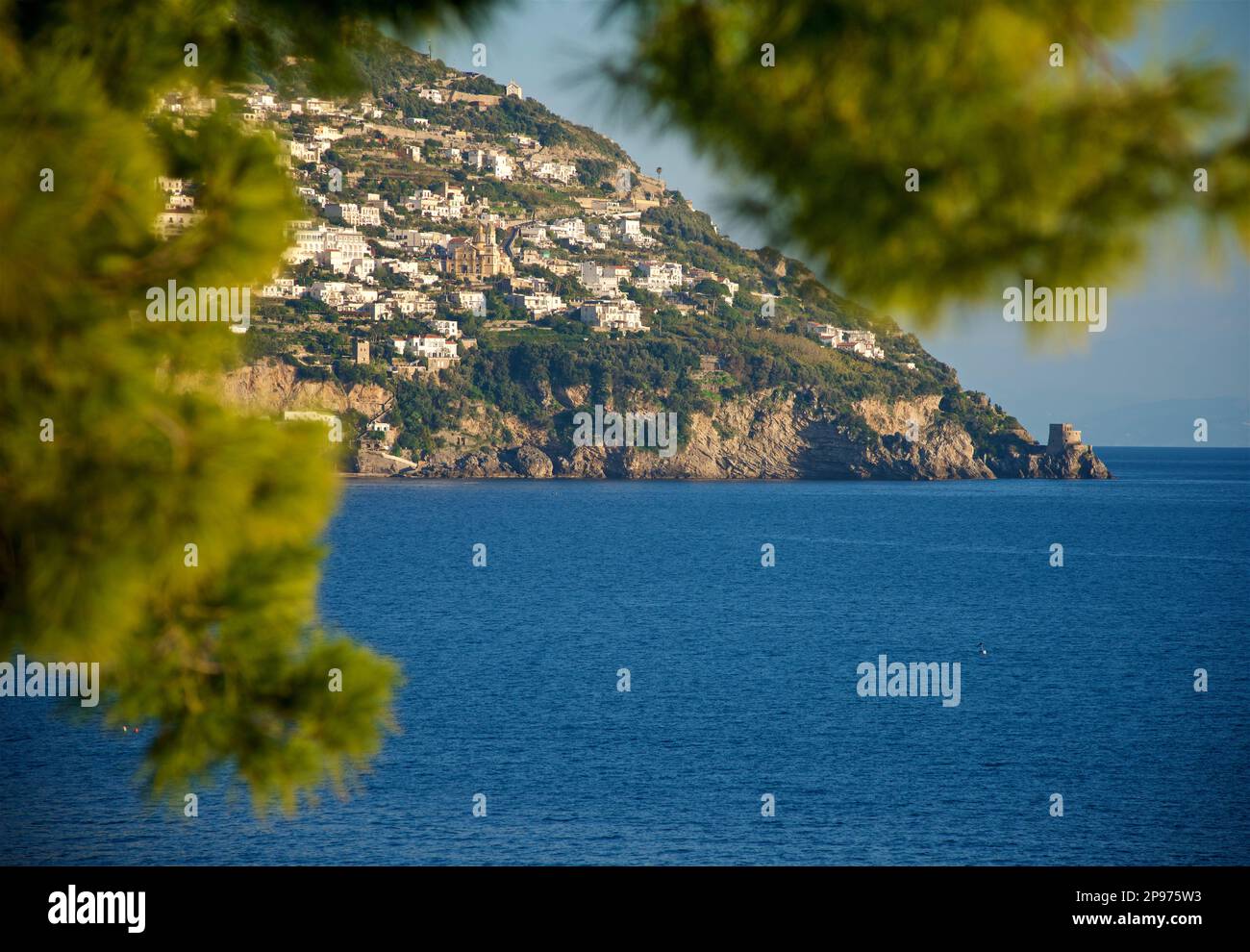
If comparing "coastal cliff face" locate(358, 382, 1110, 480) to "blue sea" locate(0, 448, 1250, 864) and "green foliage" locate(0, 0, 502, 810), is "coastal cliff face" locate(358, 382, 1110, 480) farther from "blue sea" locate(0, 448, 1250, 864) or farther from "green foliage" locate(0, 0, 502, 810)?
"green foliage" locate(0, 0, 502, 810)

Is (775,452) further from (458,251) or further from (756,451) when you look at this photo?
(458,251)

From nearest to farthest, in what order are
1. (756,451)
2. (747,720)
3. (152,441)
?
(152,441), (747,720), (756,451)

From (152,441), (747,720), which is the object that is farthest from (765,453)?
(152,441)

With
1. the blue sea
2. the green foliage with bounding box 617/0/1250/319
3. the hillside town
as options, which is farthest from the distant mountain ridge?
the green foliage with bounding box 617/0/1250/319

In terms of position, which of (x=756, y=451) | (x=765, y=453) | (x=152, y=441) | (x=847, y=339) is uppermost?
(x=847, y=339)
